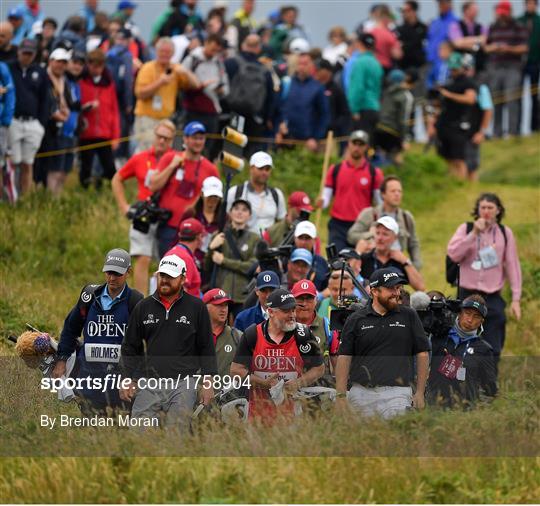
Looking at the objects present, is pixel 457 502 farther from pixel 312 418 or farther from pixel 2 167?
pixel 2 167

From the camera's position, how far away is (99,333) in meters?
14.5

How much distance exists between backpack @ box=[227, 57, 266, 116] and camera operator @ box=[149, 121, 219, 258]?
497 centimetres

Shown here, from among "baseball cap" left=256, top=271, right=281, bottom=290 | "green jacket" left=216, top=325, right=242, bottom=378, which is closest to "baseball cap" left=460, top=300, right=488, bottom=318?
"baseball cap" left=256, top=271, right=281, bottom=290

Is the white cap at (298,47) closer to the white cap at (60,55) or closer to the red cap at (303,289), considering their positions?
the white cap at (60,55)

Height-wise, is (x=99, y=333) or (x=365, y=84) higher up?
(x=365, y=84)

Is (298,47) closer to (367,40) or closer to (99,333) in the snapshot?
(367,40)

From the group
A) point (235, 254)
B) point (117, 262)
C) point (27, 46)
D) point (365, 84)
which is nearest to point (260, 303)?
point (117, 262)

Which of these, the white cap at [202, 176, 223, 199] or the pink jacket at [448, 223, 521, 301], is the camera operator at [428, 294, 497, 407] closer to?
the pink jacket at [448, 223, 521, 301]

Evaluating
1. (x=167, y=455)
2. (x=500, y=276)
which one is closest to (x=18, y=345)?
(x=167, y=455)

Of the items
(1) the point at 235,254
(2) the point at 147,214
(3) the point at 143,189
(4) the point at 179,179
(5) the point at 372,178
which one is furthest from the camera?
(5) the point at 372,178

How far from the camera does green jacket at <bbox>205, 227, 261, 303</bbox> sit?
1794cm

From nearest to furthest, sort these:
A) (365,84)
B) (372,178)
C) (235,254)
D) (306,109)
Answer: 1. (235,254)
2. (372,178)
3. (306,109)
4. (365,84)

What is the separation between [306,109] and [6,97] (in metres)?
5.84

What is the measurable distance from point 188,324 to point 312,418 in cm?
135
